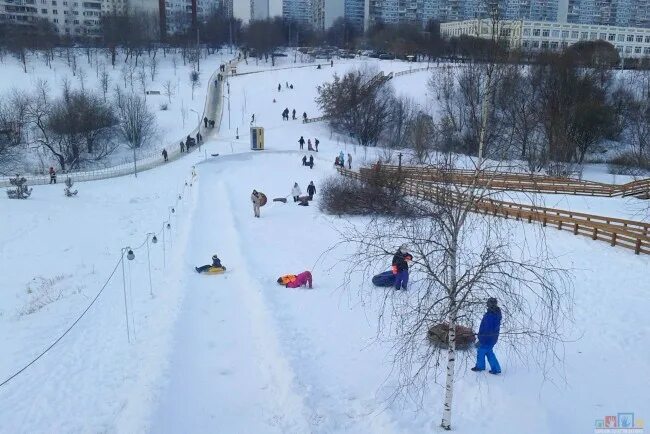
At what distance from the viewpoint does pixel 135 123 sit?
172 ft

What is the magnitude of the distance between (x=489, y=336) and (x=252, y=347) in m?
5.28

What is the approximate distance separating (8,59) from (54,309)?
79.4 meters

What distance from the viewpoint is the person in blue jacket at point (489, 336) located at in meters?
8.54

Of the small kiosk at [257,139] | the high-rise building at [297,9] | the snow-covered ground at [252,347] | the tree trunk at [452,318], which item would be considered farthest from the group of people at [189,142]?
the high-rise building at [297,9]

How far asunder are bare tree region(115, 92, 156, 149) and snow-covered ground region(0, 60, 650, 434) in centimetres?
2912

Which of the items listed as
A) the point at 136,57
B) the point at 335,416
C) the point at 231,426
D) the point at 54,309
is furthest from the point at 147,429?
the point at 136,57

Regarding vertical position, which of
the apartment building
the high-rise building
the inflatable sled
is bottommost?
the inflatable sled

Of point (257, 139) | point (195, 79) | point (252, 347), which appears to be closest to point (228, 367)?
point (252, 347)

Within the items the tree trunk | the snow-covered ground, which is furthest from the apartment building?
the tree trunk

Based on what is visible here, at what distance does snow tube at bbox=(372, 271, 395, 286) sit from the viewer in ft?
47.6

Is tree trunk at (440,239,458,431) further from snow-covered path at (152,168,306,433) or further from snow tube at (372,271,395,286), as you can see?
snow tube at (372,271,395,286)

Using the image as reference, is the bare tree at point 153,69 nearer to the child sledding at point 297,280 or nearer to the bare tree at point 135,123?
the bare tree at point 135,123

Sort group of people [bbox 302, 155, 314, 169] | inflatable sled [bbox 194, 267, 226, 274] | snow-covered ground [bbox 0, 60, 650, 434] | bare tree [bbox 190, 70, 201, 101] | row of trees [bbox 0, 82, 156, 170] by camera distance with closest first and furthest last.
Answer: snow-covered ground [bbox 0, 60, 650, 434] < inflatable sled [bbox 194, 267, 226, 274] < group of people [bbox 302, 155, 314, 169] < row of trees [bbox 0, 82, 156, 170] < bare tree [bbox 190, 70, 201, 101]

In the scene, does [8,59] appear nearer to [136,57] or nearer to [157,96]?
[136,57]
